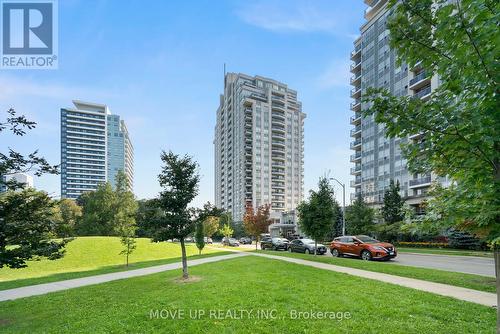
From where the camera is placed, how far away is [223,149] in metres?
133

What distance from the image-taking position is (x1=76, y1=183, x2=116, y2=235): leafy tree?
52878 millimetres

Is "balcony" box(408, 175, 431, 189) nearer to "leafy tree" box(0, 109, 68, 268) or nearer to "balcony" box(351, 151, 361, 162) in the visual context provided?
"balcony" box(351, 151, 361, 162)

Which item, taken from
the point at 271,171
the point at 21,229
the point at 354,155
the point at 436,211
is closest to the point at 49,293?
the point at 21,229

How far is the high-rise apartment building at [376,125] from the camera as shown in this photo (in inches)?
1865

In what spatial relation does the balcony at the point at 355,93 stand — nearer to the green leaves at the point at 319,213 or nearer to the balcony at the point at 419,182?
the balcony at the point at 419,182

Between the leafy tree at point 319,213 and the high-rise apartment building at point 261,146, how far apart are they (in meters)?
84.2

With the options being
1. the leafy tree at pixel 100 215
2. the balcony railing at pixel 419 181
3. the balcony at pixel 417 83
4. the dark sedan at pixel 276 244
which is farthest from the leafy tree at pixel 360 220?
the leafy tree at pixel 100 215

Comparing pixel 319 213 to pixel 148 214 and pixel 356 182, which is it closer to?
pixel 148 214

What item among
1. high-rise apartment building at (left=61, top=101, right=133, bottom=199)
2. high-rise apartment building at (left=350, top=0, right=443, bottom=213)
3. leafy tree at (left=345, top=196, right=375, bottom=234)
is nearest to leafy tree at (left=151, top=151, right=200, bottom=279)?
leafy tree at (left=345, top=196, right=375, bottom=234)

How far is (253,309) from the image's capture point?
6801 millimetres

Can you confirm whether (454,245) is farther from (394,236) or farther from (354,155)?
(354,155)

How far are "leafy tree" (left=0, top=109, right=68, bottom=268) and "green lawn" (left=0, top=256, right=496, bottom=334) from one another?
5.25 feet

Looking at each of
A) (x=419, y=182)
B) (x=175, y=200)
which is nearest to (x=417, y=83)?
(x=419, y=182)

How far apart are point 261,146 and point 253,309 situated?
10641 cm
